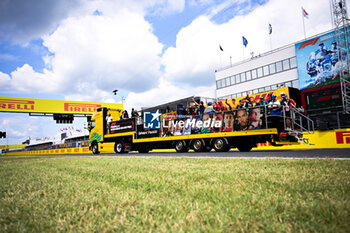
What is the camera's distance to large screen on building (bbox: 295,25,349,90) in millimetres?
27406

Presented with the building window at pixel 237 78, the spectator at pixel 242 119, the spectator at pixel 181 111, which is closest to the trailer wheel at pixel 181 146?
the spectator at pixel 181 111

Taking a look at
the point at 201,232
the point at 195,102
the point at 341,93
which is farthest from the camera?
the point at 341,93

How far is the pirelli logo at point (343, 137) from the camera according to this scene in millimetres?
13828

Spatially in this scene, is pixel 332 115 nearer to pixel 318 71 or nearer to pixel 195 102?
pixel 195 102

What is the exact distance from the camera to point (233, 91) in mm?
41469

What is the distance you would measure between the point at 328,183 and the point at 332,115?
1437 centimetres

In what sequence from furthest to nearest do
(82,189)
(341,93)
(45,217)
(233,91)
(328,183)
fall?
1. (233,91)
2. (341,93)
3. (82,189)
4. (328,183)
5. (45,217)

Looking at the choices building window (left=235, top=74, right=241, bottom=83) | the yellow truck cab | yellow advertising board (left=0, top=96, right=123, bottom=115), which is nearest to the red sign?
building window (left=235, top=74, right=241, bottom=83)

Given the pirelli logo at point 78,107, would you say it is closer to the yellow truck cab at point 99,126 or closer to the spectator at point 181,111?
the yellow truck cab at point 99,126

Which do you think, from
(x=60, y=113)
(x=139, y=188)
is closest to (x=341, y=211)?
(x=139, y=188)

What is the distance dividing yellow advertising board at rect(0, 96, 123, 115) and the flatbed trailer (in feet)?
50.7

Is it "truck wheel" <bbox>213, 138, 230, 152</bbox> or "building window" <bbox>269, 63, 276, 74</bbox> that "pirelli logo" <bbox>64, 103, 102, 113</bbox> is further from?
"building window" <bbox>269, 63, 276, 74</bbox>

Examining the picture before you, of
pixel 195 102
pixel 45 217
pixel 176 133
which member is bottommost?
pixel 45 217

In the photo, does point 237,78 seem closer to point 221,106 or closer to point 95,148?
point 95,148
